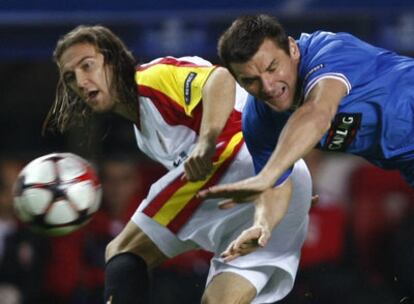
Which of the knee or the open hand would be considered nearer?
the open hand

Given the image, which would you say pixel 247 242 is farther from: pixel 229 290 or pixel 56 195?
pixel 56 195

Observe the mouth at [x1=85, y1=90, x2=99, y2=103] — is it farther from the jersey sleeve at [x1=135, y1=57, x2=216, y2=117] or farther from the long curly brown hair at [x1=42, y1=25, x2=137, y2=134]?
the jersey sleeve at [x1=135, y1=57, x2=216, y2=117]

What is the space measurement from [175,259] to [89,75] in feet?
8.01

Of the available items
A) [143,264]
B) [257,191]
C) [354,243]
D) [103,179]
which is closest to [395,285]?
[354,243]

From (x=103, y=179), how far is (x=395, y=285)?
186 cm

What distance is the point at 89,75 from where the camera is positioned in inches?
210

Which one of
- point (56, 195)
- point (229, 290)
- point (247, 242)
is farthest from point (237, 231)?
point (247, 242)

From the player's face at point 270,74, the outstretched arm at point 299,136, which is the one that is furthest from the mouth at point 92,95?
the outstretched arm at point 299,136

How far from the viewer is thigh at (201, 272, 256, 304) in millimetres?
5285

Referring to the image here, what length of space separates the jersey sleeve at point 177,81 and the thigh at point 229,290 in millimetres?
699

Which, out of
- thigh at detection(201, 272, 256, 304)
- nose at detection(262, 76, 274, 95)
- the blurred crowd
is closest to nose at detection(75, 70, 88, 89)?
thigh at detection(201, 272, 256, 304)

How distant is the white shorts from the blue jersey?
2.08 ft

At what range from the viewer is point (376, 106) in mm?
4680

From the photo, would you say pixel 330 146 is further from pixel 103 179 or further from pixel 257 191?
pixel 103 179
